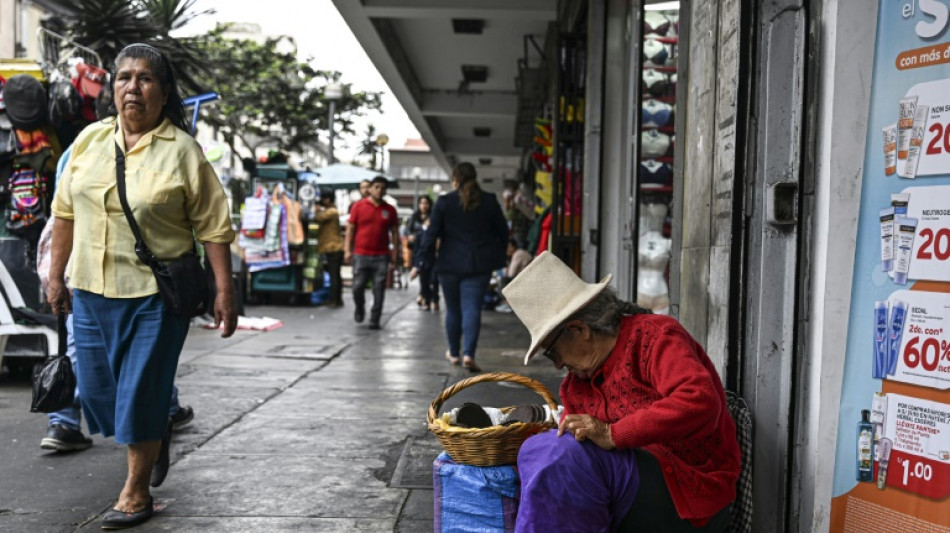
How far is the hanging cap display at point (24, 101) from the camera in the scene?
19.9 feet

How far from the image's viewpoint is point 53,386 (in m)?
4.05

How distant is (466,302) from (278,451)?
3.22m

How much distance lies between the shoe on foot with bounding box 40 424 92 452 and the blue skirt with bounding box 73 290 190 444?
1.02 meters

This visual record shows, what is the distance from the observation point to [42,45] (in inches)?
376

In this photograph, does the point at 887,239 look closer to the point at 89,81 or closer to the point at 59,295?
the point at 59,295

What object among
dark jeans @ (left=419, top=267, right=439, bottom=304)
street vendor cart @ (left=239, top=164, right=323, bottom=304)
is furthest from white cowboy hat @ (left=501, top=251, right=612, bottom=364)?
dark jeans @ (left=419, top=267, right=439, bottom=304)

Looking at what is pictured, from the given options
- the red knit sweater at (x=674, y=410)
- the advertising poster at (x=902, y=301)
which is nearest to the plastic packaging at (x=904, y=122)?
the advertising poster at (x=902, y=301)

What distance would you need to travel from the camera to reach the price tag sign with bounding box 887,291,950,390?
101 inches

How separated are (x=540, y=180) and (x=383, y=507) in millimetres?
7252

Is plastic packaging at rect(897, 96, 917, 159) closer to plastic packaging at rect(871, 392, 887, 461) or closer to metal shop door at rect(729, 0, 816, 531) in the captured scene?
metal shop door at rect(729, 0, 816, 531)

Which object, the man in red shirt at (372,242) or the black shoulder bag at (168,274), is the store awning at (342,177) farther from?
the black shoulder bag at (168,274)

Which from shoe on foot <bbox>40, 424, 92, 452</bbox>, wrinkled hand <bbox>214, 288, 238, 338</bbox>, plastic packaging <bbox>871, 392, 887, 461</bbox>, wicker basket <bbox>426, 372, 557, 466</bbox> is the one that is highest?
wrinkled hand <bbox>214, 288, 238, 338</bbox>

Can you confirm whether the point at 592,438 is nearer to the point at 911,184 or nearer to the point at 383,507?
the point at 911,184

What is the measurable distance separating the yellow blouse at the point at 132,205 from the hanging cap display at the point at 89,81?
2829 millimetres
